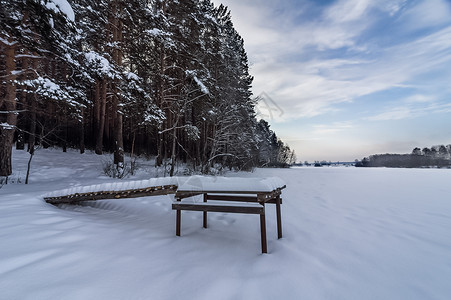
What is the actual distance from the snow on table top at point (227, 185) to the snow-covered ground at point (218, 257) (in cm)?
87

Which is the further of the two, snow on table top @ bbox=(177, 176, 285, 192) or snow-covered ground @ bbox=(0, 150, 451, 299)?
snow on table top @ bbox=(177, 176, 285, 192)

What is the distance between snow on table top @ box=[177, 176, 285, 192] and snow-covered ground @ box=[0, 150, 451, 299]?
867 mm

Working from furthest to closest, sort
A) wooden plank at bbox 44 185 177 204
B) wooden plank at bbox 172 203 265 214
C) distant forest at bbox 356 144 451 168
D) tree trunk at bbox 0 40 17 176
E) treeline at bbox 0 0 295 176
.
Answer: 1. distant forest at bbox 356 144 451 168
2. tree trunk at bbox 0 40 17 176
3. treeline at bbox 0 0 295 176
4. wooden plank at bbox 44 185 177 204
5. wooden plank at bbox 172 203 265 214

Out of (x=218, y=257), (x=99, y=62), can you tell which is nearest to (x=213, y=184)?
(x=218, y=257)

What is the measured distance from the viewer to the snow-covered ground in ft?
6.19

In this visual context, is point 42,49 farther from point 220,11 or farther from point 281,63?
point 220,11

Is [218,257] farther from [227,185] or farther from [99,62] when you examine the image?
[99,62]

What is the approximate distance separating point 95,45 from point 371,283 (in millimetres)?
18896

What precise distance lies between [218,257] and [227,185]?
965mm

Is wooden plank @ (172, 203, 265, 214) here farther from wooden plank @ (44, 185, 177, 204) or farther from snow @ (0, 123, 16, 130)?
snow @ (0, 123, 16, 130)

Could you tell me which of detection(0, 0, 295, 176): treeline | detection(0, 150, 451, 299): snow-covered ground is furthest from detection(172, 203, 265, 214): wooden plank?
detection(0, 0, 295, 176): treeline

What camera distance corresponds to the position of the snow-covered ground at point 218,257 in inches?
74.3

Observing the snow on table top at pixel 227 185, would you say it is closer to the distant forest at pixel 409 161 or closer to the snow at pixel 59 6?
the snow at pixel 59 6

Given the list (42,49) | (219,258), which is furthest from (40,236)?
(42,49)
